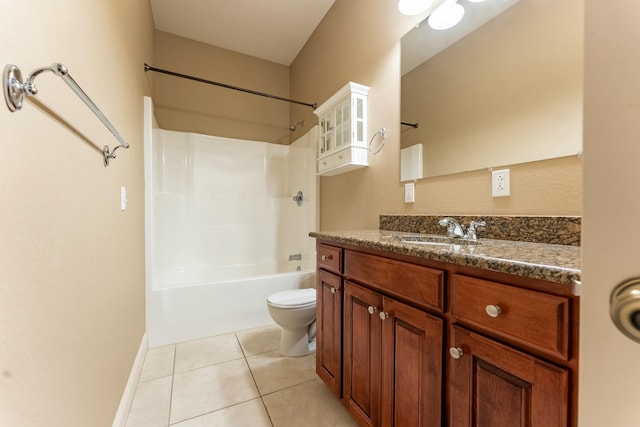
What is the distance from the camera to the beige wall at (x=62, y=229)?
0.54 meters

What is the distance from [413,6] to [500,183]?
1.10 meters

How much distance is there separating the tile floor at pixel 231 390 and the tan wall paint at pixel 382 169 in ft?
3.53

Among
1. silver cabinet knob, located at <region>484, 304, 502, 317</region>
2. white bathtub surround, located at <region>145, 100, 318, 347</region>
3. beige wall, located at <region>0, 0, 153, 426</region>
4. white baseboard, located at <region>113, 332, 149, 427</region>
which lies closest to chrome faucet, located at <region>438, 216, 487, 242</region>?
silver cabinet knob, located at <region>484, 304, 502, 317</region>

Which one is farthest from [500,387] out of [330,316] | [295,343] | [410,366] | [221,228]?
[221,228]

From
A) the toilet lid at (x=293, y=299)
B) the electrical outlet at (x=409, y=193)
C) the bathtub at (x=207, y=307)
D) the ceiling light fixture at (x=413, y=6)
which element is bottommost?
the bathtub at (x=207, y=307)

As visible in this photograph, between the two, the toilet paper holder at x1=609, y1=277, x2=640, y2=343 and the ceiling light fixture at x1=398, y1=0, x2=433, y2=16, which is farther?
the ceiling light fixture at x1=398, y1=0, x2=433, y2=16

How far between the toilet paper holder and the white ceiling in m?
2.81

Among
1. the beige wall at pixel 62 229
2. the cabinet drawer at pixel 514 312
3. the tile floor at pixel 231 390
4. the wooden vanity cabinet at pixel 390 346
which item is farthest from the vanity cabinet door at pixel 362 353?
the beige wall at pixel 62 229

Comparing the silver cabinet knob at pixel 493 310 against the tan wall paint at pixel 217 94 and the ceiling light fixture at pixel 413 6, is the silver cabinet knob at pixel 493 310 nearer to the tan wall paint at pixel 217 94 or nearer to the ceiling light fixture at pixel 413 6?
the ceiling light fixture at pixel 413 6

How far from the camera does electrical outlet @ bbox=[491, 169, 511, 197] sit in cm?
111

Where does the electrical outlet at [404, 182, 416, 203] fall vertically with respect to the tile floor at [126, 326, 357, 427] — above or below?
above

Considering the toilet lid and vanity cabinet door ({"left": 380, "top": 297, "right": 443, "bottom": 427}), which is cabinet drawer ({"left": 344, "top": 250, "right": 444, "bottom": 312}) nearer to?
vanity cabinet door ({"left": 380, "top": 297, "right": 443, "bottom": 427})

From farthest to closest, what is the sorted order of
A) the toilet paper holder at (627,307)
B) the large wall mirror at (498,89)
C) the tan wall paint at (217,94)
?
the tan wall paint at (217,94) → the large wall mirror at (498,89) → the toilet paper holder at (627,307)

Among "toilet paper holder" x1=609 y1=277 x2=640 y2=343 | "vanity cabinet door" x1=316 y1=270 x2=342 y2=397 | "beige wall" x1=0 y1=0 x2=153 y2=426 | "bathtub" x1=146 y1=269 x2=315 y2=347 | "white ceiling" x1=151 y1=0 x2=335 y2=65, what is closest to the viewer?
"toilet paper holder" x1=609 y1=277 x2=640 y2=343
